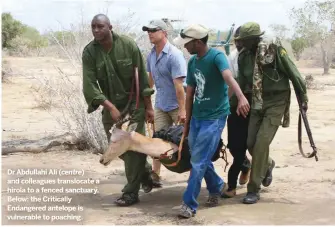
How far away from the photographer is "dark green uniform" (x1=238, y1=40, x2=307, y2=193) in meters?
5.29

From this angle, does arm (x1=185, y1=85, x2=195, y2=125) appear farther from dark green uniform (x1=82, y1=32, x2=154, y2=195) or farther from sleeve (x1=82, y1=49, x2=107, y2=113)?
sleeve (x1=82, y1=49, x2=107, y2=113)

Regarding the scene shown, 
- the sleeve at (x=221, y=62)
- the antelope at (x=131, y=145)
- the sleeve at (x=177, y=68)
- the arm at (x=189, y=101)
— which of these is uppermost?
the sleeve at (x=221, y=62)

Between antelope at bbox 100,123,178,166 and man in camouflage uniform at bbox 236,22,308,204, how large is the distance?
2.61 feet

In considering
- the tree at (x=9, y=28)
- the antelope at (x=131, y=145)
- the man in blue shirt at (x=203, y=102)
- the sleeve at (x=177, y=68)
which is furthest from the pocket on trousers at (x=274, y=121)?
the tree at (x=9, y=28)

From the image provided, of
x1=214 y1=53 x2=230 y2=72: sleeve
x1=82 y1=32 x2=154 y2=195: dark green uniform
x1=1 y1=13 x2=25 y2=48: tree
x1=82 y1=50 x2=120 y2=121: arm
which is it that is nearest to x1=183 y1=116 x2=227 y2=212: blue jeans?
x1=214 y1=53 x2=230 y2=72: sleeve

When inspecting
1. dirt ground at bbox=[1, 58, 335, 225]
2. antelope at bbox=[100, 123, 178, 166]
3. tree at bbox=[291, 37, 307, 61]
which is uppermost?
antelope at bbox=[100, 123, 178, 166]

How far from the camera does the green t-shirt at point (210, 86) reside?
4930mm

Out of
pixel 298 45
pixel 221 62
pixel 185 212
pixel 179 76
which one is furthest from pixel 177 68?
pixel 298 45

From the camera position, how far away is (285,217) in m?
4.97

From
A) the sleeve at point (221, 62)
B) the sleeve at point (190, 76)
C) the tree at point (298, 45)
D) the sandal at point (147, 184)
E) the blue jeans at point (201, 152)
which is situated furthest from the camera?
the tree at point (298, 45)

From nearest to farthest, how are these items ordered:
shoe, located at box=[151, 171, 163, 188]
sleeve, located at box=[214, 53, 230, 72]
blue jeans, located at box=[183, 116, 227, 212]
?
sleeve, located at box=[214, 53, 230, 72] < blue jeans, located at box=[183, 116, 227, 212] < shoe, located at box=[151, 171, 163, 188]

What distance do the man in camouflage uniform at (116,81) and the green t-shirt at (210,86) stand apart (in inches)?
22.2

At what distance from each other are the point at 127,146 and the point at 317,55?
3092 centimetres

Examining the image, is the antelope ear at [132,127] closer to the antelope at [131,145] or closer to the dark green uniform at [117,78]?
the antelope at [131,145]
